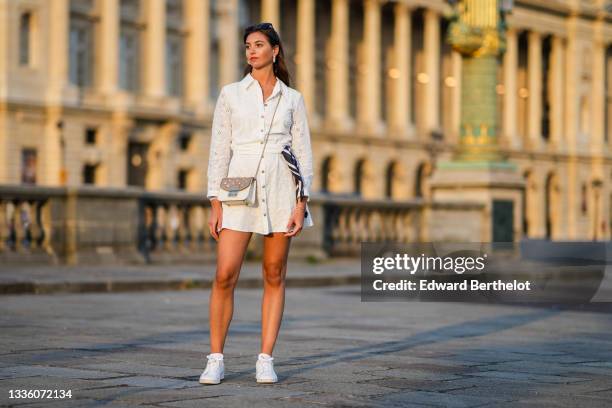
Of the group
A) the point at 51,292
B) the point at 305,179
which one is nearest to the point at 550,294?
the point at 51,292

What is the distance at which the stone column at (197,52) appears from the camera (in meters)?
70.5

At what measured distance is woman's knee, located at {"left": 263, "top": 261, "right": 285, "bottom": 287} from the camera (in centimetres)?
840

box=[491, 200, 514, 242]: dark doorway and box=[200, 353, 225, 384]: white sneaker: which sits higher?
box=[491, 200, 514, 242]: dark doorway

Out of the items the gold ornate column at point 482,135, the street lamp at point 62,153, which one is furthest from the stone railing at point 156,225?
the street lamp at point 62,153

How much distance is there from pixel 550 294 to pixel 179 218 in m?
8.54

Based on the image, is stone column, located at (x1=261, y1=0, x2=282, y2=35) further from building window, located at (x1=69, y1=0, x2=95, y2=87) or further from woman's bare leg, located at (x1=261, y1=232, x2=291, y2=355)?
woman's bare leg, located at (x1=261, y1=232, x2=291, y2=355)

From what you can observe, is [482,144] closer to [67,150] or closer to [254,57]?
[254,57]

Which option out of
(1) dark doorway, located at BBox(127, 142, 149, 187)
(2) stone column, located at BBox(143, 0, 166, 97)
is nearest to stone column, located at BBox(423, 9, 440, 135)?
(1) dark doorway, located at BBox(127, 142, 149, 187)

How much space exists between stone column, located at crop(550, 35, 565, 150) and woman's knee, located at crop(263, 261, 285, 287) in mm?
96280

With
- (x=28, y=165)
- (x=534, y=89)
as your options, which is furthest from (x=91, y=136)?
(x=534, y=89)

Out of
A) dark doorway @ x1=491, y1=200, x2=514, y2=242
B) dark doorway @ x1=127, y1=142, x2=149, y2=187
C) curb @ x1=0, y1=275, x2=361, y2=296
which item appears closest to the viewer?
curb @ x1=0, y1=275, x2=361, y2=296

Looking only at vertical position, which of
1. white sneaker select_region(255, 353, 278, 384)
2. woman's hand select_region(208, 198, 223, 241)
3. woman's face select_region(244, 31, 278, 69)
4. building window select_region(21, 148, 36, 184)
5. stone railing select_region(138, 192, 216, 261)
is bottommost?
white sneaker select_region(255, 353, 278, 384)

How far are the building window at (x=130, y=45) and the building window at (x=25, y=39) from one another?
18.4ft

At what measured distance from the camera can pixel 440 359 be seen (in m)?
9.99
